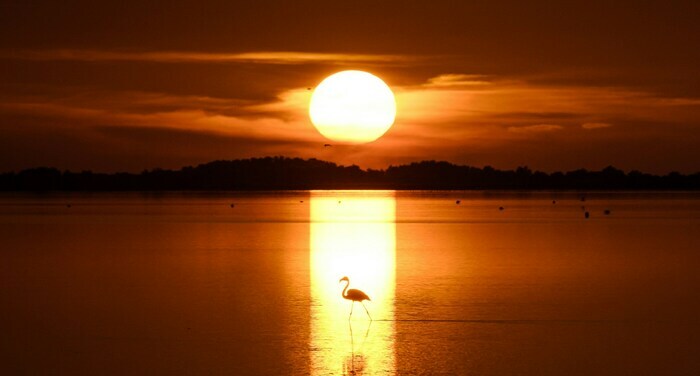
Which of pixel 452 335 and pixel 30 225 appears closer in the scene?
pixel 452 335

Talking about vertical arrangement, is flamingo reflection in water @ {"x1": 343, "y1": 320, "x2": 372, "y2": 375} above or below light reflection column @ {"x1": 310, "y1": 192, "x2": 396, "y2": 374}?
below

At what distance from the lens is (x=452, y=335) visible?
1262cm

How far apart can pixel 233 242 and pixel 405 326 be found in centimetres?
1784

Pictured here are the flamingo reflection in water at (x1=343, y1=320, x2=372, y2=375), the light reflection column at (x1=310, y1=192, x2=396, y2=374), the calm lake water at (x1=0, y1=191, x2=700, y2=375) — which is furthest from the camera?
the calm lake water at (x1=0, y1=191, x2=700, y2=375)

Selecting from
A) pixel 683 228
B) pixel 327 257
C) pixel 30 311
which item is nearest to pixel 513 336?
pixel 30 311

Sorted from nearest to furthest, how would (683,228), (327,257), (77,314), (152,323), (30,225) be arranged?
1. (152,323)
2. (77,314)
3. (327,257)
4. (683,228)
5. (30,225)

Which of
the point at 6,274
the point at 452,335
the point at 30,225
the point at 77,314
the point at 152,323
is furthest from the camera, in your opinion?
the point at 30,225

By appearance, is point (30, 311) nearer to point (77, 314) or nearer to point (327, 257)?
point (77, 314)

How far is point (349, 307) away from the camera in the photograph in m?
15.2

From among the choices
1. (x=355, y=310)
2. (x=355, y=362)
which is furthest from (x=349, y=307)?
(x=355, y=362)

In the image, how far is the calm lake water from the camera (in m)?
11.2

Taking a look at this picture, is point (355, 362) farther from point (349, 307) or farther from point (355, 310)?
point (349, 307)

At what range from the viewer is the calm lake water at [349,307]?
36.7ft

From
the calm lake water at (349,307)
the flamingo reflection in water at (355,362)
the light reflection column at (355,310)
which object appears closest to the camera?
the flamingo reflection in water at (355,362)
